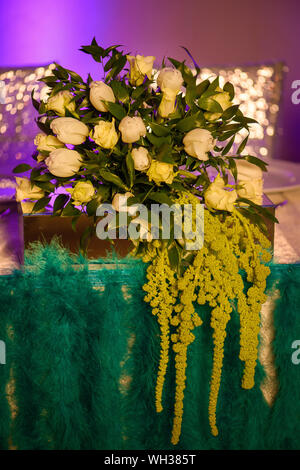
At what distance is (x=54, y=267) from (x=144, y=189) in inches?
8.3

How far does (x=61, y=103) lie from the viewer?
93 cm

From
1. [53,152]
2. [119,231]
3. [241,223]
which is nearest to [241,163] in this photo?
[241,223]

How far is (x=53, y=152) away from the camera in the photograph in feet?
2.91

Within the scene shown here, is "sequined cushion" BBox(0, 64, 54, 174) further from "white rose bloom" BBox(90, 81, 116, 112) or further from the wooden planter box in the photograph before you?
"white rose bloom" BBox(90, 81, 116, 112)

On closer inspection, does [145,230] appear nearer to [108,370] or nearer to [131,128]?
[131,128]

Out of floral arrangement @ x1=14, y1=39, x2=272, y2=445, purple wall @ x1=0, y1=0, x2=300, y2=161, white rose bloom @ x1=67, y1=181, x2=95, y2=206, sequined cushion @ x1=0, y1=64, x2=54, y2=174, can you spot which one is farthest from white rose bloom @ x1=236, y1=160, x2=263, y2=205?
purple wall @ x1=0, y1=0, x2=300, y2=161

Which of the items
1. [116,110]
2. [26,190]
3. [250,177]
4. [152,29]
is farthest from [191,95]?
[152,29]

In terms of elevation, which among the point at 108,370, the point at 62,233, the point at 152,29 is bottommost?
the point at 108,370

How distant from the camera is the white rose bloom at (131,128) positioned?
85 cm

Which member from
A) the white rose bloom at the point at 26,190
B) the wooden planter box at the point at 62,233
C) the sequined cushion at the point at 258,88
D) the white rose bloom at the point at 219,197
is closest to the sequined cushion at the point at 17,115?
the sequined cushion at the point at 258,88

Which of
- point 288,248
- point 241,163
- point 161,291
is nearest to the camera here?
point 161,291

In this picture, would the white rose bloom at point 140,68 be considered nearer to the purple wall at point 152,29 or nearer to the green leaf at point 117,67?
the green leaf at point 117,67

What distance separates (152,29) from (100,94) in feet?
9.66
